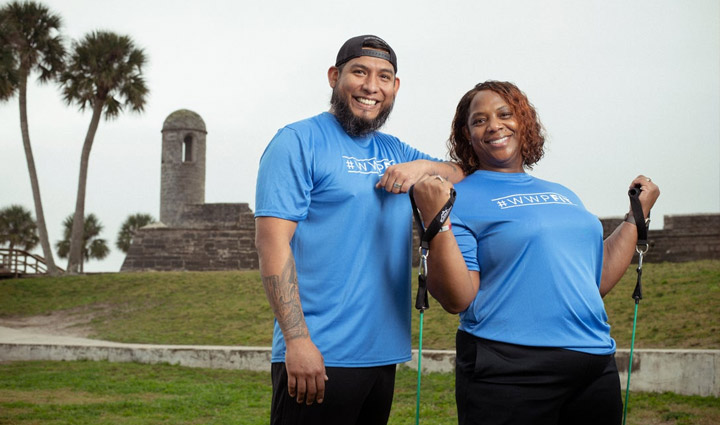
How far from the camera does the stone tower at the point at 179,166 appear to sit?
32.0m

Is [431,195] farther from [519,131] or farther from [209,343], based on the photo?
[209,343]

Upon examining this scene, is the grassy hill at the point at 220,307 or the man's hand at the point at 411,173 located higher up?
the man's hand at the point at 411,173

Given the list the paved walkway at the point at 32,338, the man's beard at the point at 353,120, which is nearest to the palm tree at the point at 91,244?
the paved walkway at the point at 32,338

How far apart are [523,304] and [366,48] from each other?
104 cm

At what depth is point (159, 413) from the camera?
22.7 ft

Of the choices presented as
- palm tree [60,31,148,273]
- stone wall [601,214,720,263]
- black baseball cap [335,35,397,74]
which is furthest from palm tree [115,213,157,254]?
black baseball cap [335,35,397,74]

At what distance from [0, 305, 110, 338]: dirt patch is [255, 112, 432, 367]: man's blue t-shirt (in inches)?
502

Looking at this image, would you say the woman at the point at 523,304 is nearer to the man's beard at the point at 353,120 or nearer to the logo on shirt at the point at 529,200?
the logo on shirt at the point at 529,200

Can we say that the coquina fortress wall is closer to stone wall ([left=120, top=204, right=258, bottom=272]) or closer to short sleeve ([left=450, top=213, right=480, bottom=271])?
stone wall ([left=120, top=204, right=258, bottom=272])

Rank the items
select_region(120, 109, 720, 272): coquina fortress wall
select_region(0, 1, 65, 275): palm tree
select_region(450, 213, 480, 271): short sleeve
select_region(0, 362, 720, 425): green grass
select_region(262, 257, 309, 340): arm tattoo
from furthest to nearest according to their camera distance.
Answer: select_region(0, 1, 65, 275): palm tree < select_region(120, 109, 720, 272): coquina fortress wall < select_region(0, 362, 720, 425): green grass < select_region(262, 257, 309, 340): arm tattoo < select_region(450, 213, 480, 271): short sleeve

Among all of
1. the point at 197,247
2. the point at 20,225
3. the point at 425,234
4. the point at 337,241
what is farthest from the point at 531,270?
Answer: the point at 20,225

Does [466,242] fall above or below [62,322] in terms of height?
above

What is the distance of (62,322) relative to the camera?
51.4ft

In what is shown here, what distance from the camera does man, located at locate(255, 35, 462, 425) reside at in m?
2.33
